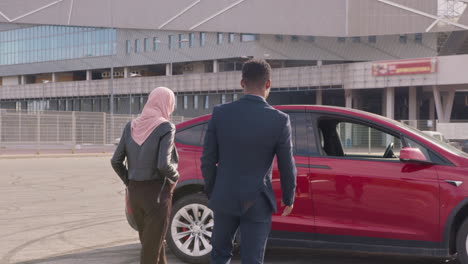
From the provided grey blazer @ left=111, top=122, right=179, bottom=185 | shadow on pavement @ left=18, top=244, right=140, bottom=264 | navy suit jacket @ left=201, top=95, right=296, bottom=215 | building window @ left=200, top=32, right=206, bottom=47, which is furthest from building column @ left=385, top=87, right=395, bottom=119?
navy suit jacket @ left=201, top=95, right=296, bottom=215

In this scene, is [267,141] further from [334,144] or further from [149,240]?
Result: [334,144]

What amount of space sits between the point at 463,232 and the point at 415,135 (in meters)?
1.02

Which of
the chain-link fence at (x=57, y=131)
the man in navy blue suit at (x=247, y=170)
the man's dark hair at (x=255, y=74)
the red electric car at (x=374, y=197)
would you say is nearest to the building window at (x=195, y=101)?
the chain-link fence at (x=57, y=131)

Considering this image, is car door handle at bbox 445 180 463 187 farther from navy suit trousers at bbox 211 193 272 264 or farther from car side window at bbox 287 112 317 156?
navy suit trousers at bbox 211 193 272 264

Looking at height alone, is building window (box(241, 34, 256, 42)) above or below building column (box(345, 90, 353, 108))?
above

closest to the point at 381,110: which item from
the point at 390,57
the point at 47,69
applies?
the point at 390,57

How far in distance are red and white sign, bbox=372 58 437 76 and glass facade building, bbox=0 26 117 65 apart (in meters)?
34.6

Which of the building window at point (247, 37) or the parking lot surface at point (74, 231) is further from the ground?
the building window at point (247, 37)

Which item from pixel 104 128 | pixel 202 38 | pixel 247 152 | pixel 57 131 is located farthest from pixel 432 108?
pixel 247 152

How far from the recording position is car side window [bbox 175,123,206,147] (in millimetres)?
6500

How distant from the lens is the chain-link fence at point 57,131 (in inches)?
1196

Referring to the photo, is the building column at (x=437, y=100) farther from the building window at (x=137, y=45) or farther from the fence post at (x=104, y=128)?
the building window at (x=137, y=45)

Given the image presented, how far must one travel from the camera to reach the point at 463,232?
5.48m

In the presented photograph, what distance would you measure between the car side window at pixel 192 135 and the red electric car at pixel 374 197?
0.80m
